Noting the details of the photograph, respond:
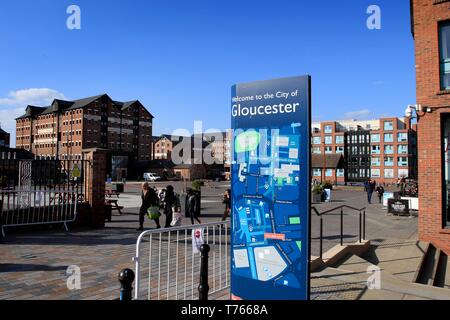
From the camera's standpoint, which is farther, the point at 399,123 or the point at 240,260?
the point at 399,123

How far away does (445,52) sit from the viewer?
11336 mm

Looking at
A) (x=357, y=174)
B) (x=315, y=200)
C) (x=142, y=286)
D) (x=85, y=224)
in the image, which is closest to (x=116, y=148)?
(x=357, y=174)

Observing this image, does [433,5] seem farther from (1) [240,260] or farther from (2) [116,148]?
(2) [116,148]

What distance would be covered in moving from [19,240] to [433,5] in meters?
14.6

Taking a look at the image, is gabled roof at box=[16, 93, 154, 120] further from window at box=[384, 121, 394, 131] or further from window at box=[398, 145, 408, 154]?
window at box=[398, 145, 408, 154]

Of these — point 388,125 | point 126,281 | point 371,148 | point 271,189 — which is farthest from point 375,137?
point 126,281

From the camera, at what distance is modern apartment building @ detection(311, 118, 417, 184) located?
282 ft

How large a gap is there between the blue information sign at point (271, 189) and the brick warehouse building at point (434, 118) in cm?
920

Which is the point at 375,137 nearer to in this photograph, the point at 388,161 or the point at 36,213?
the point at 388,161

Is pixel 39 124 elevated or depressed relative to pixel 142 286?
elevated

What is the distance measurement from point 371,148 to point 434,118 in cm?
8550

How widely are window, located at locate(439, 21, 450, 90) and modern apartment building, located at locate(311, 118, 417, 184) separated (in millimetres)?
71658

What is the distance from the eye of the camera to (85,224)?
12.0m

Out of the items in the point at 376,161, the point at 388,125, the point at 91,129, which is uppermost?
the point at 388,125
